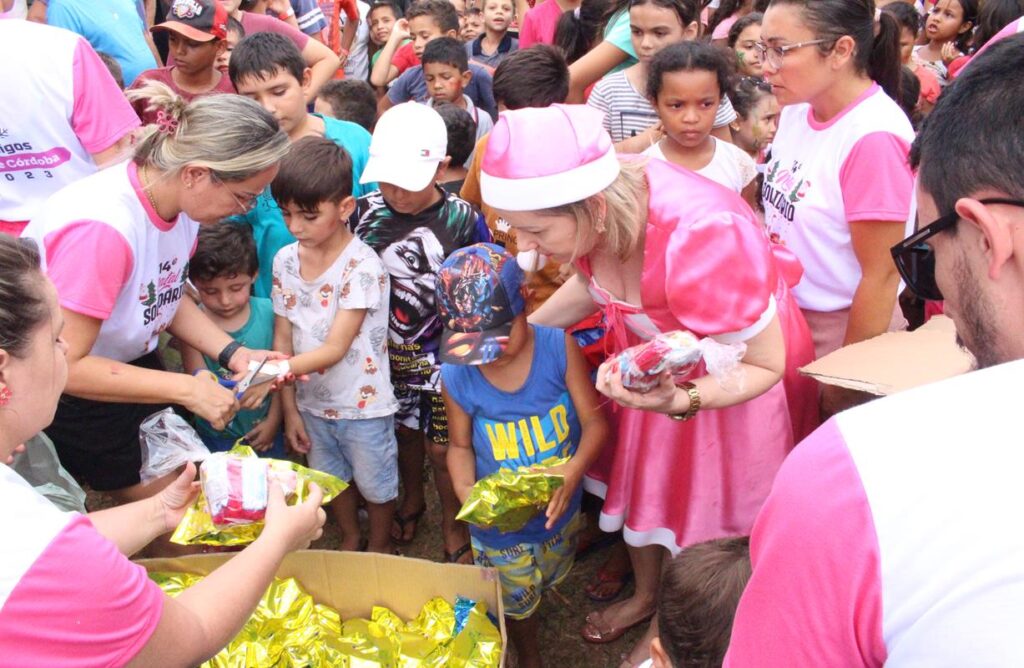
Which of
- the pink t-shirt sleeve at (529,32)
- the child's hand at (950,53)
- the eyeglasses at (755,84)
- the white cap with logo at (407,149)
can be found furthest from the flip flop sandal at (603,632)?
the child's hand at (950,53)

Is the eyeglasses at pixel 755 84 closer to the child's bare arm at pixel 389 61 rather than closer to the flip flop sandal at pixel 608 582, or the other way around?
the flip flop sandal at pixel 608 582

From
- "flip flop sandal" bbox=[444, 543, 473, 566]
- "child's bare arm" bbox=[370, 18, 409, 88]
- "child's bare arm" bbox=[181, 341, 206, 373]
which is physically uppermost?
"child's bare arm" bbox=[181, 341, 206, 373]

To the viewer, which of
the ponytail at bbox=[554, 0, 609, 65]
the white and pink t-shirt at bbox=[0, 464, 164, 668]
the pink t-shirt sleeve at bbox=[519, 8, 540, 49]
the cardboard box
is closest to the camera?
the white and pink t-shirt at bbox=[0, 464, 164, 668]

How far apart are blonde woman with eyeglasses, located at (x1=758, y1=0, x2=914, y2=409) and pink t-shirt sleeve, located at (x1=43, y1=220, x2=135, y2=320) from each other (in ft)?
6.72

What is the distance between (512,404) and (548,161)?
2.79 feet

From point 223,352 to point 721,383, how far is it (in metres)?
1.74

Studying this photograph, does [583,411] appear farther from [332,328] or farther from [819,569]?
[819,569]

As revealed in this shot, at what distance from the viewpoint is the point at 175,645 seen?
1447 millimetres

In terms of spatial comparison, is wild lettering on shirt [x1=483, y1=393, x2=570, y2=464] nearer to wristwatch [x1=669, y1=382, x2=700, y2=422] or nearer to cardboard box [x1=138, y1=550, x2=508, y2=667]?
cardboard box [x1=138, y1=550, x2=508, y2=667]

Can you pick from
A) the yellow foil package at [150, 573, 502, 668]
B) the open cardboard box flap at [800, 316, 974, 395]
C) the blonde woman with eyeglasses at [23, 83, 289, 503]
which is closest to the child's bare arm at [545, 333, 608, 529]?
the yellow foil package at [150, 573, 502, 668]

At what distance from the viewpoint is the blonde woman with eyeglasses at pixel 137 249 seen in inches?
89.0

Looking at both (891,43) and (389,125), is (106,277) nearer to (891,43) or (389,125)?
(389,125)

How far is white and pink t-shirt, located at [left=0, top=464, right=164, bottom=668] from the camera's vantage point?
1.19 meters

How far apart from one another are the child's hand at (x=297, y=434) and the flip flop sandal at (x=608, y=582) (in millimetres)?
1240
